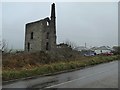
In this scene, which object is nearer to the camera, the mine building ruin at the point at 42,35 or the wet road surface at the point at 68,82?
the wet road surface at the point at 68,82

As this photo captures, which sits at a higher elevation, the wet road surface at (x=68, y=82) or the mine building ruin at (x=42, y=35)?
the mine building ruin at (x=42, y=35)

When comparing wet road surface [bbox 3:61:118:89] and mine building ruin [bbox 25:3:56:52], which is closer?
wet road surface [bbox 3:61:118:89]

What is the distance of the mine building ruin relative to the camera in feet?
161

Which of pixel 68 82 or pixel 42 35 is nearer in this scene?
pixel 68 82

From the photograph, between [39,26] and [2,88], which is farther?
[39,26]

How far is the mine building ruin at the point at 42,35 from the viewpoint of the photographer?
49.0 meters

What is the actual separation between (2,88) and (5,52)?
16415 mm

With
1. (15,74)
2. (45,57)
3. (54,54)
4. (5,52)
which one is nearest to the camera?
(15,74)

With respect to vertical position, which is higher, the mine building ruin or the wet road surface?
the mine building ruin

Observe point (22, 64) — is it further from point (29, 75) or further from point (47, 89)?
point (47, 89)

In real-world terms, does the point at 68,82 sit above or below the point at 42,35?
below

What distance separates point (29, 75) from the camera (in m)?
18.1

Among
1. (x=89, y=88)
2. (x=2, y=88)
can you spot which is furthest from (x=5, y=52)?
(x=89, y=88)

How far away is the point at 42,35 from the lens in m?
49.0
